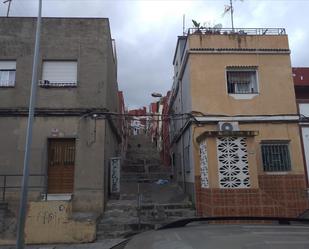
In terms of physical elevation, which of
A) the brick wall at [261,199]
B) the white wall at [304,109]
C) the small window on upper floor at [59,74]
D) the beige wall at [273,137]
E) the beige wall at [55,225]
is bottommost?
the beige wall at [55,225]

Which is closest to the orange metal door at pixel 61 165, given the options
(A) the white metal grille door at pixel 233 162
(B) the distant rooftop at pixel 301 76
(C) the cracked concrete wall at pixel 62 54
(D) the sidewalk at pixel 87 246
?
(C) the cracked concrete wall at pixel 62 54

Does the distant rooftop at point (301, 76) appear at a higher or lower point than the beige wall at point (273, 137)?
higher

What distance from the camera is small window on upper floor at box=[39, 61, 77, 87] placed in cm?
1407

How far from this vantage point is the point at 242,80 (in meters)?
14.8

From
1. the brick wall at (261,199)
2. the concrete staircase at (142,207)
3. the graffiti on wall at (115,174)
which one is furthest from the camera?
the graffiti on wall at (115,174)

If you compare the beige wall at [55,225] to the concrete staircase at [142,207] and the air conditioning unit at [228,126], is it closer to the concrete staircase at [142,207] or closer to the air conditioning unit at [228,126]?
the concrete staircase at [142,207]

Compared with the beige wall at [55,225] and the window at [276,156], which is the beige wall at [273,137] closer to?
the window at [276,156]

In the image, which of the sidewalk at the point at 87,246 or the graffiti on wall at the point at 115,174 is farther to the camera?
the graffiti on wall at the point at 115,174

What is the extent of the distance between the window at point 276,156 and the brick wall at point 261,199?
39cm

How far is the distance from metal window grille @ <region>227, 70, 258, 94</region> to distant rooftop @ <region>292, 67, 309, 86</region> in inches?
118

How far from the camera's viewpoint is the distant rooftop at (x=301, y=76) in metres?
16.7

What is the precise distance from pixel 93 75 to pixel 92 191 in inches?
172

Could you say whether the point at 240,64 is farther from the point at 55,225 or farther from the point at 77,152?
the point at 55,225

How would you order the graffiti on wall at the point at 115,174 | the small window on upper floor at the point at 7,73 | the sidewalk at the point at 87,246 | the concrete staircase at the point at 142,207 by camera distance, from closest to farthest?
Answer: the sidewalk at the point at 87,246 < the concrete staircase at the point at 142,207 < the small window on upper floor at the point at 7,73 < the graffiti on wall at the point at 115,174
